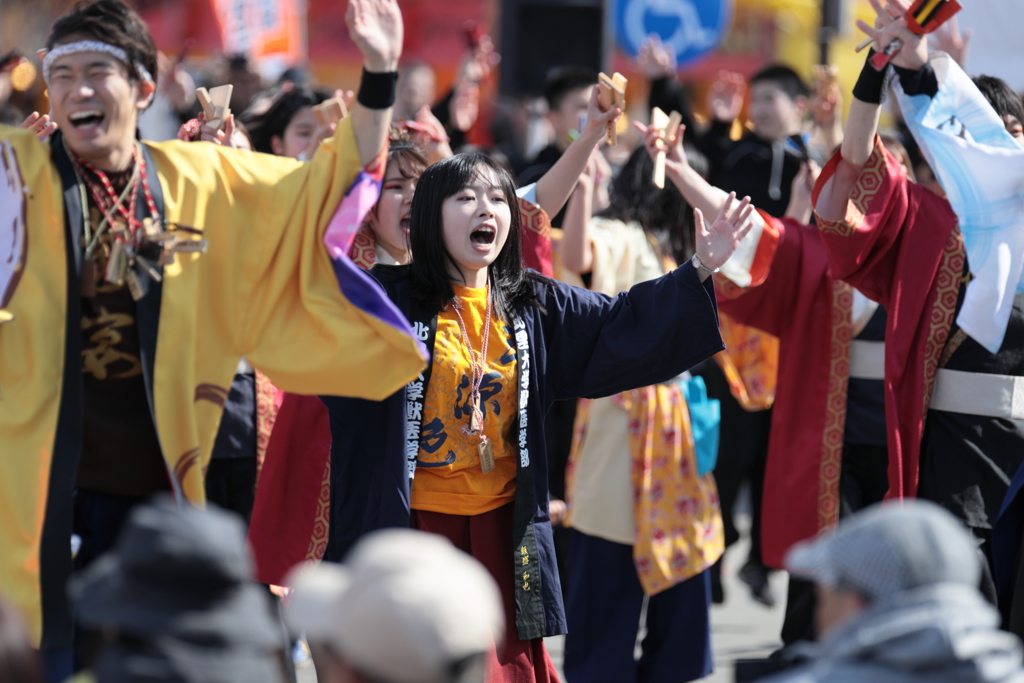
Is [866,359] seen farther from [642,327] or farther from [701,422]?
[642,327]

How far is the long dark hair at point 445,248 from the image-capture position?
326 cm

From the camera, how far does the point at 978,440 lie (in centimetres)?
370

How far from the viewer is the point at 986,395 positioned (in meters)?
3.69

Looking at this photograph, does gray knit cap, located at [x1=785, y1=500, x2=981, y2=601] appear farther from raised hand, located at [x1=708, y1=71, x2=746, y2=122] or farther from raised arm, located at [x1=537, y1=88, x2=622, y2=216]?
raised hand, located at [x1=708, y1=71, x2=746, y2=122]

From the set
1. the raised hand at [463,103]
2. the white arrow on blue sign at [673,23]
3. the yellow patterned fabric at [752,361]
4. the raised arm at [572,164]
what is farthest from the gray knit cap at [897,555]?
the white arrow on blue sign at [673,23]

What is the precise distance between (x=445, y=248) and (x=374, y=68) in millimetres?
716

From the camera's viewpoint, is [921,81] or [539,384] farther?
[921,81]

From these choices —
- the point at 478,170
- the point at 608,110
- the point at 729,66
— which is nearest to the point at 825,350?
the point at 608,110

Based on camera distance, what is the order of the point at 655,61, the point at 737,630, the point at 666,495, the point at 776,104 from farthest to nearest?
the point at 655,61 < the point at 776,104 < the point at 737,630 < the point at 666,495

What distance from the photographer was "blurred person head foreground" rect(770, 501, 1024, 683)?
1733mm

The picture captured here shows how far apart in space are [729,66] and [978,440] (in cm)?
1433

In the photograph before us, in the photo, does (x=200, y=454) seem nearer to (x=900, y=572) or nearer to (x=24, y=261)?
(x=24, y=261)

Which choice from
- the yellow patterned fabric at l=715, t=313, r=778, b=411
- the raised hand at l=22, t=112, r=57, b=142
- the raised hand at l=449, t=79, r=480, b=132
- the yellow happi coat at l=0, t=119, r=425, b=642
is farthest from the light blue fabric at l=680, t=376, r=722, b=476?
the raised hand at l=449, t=79, r=480, b=132

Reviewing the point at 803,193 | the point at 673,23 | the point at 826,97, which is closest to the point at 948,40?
the point at 803,193
